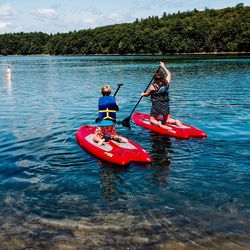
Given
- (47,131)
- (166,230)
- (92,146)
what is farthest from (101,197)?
(47,131)

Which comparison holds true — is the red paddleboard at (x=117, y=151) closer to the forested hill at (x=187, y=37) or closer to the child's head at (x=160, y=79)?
the child's head at (x=160, y=79)

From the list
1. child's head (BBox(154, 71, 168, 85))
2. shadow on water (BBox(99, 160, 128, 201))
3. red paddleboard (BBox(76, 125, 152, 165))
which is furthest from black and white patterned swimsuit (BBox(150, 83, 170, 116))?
shadow on water (BBox(99, 160, 128, 201))

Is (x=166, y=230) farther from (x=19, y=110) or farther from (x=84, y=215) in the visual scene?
(x=19, y=110)

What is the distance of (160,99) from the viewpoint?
13562 mm

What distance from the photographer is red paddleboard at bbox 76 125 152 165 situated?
1002 cm

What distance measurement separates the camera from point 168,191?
26.9ft

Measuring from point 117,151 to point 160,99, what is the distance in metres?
3.92

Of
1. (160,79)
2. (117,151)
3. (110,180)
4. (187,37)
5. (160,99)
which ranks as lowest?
(110,180)

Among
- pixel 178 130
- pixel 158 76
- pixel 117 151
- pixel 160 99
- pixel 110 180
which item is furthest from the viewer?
pixel 160 99

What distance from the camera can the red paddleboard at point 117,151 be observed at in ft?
32.9

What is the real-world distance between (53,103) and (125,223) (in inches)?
709

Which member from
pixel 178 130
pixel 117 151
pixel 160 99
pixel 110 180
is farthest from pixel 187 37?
pixel 110 180

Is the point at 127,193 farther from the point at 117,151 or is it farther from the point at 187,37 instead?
the point at 187,37

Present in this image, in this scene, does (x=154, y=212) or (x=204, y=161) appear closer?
(x=154, y=212)
